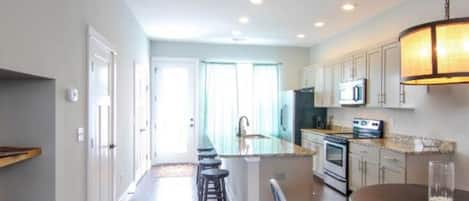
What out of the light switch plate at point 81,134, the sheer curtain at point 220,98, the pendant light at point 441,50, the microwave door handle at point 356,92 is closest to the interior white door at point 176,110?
the sheer curtain at point 220,98

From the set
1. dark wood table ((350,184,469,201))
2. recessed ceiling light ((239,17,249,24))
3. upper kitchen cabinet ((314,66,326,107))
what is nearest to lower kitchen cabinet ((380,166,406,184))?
dark wood table ((350,184,469,201))

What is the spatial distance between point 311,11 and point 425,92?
6.21 ft

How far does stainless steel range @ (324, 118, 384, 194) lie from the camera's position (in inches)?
193

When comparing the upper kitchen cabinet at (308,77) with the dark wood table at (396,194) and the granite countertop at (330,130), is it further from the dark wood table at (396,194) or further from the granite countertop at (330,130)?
the dark wood table at (396,194)

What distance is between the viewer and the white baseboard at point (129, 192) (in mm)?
4507

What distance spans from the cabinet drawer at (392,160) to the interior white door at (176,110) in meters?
4.36

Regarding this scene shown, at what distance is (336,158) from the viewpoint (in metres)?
5.16

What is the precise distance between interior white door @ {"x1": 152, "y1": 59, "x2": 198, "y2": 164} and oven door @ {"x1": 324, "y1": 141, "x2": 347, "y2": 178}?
311 centimetres

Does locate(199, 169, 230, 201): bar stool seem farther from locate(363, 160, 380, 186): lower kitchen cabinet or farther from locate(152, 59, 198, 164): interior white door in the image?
locate(152, 59, 198, 164): interior white door

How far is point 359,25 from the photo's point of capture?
18.4 ft

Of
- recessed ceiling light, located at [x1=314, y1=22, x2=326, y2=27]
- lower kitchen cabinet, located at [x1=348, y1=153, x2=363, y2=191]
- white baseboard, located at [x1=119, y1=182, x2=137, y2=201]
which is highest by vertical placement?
recessed ceiling light, located at [x1=314, y1=22, x2=326, y2=27]

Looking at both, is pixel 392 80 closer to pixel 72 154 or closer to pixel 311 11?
pixel 311 11

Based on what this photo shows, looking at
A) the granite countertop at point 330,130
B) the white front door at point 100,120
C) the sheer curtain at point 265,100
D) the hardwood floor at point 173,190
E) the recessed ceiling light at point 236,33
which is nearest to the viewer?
the white front door at point 100,120

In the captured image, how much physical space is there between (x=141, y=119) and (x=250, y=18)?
2.78 meters
